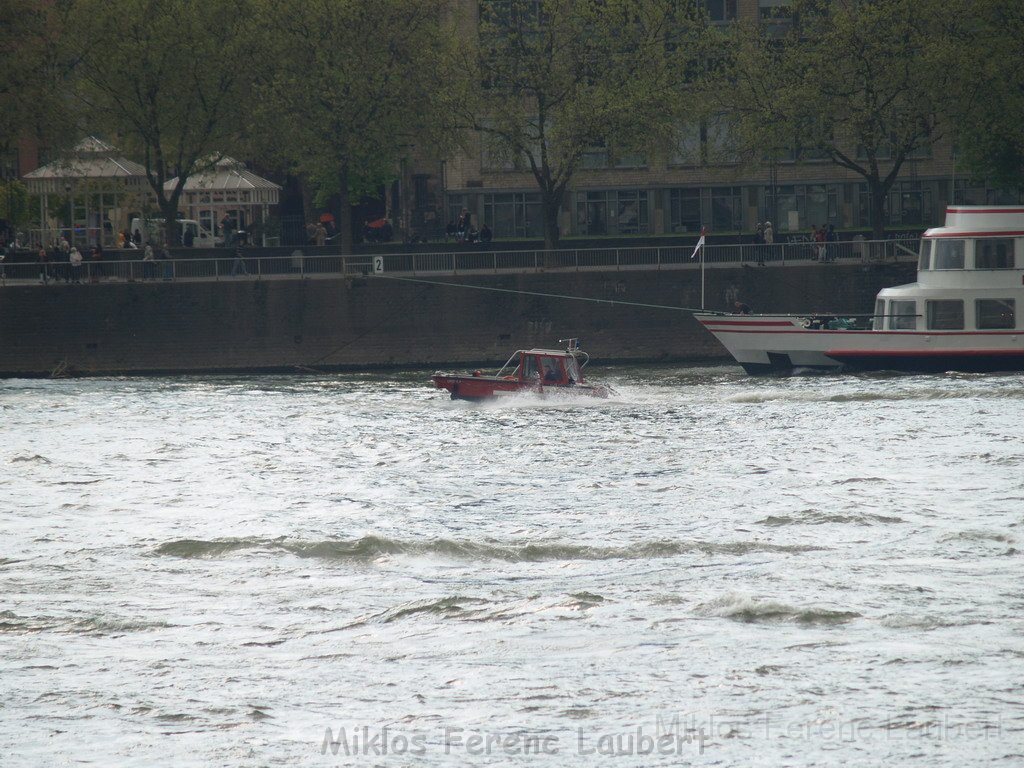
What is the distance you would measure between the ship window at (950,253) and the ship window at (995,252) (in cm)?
42

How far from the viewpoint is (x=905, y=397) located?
39.5 meters

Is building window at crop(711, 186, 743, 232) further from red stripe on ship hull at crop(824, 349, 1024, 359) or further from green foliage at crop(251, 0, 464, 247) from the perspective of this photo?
red stripe on ship hull at crop(824, 349, 1024, 359)

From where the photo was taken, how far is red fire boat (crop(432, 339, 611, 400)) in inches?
1594

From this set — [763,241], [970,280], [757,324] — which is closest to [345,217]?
[763,241]

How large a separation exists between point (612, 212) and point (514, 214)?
4407 mm

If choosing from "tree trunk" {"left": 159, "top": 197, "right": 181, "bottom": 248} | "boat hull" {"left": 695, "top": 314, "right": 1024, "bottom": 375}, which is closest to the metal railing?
"tree trunk" {"left": 159, "top": 197, "right": 181, "bottom": 248}

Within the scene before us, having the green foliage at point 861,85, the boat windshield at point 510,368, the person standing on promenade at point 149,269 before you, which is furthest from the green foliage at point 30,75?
the green foliage at point 861,85

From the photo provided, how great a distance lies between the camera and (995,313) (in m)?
45.3

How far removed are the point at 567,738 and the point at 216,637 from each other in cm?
506

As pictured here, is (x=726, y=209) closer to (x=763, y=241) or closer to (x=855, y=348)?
(x=763, y=241)

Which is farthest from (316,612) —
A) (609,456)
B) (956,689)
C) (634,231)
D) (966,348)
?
(634,231)

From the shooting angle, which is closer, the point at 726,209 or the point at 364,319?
the point at 364,319

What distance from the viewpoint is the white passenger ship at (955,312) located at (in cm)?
4503

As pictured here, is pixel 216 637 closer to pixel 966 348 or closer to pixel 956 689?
pixel 956 689
